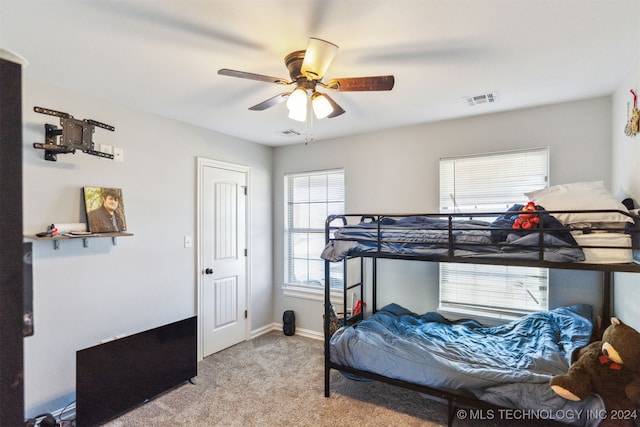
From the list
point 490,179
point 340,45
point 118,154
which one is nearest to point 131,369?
point 118,154

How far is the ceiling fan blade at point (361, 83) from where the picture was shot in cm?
167

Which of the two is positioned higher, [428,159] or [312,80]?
[312,80]

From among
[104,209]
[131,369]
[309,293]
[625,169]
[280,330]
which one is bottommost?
[280,330]

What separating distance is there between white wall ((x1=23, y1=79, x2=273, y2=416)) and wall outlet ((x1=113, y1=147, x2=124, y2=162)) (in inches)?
1.6

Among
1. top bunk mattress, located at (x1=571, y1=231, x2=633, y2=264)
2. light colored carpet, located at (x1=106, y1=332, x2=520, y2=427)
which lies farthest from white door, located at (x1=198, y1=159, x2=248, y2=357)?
top bunk mattress, located at (x1=571, y1=231, x2=633, y2=264)

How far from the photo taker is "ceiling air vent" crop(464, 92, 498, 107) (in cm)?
252

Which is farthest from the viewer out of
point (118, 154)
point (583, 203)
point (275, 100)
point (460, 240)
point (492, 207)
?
point (492, 207)

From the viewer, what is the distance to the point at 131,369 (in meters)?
2.45

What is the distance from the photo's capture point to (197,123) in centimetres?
328

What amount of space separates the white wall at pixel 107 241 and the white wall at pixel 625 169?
354 cm

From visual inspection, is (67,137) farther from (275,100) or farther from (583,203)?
(583,203)

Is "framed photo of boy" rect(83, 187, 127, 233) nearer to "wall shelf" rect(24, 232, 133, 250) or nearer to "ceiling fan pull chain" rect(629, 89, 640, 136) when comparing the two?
"wall shelf" rect(24, 232, 133, 250)

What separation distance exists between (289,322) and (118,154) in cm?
269

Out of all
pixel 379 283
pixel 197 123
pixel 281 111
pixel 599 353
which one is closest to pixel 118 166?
pixel 197 123
